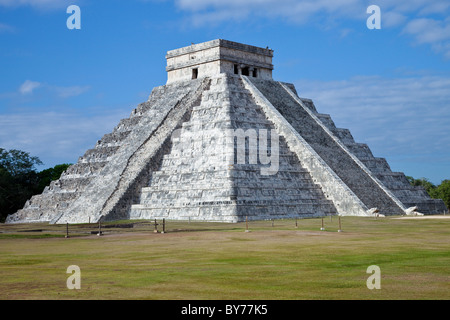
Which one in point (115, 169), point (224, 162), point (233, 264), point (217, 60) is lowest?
point (233, 264)

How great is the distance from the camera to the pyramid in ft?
94.2

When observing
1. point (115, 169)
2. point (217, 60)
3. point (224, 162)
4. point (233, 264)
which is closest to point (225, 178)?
→ point (224, 162)

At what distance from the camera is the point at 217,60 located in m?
36.7

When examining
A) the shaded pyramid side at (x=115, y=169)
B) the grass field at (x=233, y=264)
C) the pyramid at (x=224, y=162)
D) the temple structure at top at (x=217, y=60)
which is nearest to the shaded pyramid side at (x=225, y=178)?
the pyramid at (x=224, y=162)

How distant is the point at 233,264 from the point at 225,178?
15.8 metres

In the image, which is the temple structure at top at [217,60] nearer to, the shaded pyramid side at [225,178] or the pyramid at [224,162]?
the pyramid at [224,162]

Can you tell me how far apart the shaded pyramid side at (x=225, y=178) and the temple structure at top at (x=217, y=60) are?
11.5ft

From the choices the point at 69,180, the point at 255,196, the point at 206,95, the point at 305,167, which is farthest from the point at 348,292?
the point at 69,180

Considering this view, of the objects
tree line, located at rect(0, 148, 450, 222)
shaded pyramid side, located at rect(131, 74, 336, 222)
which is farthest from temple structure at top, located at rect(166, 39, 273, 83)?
tree line, located at rect(0, 148, 450, 222)

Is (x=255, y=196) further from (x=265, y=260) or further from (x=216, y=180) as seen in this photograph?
(x=265, y=260)

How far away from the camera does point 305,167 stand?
105 feet

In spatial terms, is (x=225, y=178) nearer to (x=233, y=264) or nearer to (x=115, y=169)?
(x=115, y=169)

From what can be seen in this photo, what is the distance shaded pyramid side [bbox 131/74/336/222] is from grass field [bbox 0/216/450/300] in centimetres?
623

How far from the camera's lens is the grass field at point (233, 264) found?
911cm
